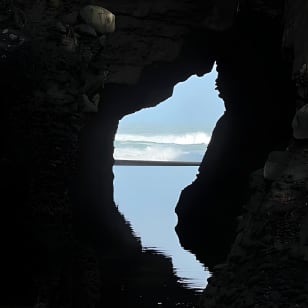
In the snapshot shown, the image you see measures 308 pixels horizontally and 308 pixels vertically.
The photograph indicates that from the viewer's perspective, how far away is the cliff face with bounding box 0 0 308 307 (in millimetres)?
5871

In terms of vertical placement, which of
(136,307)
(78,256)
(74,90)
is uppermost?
(74,90)

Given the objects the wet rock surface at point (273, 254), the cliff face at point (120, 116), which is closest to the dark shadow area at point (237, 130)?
the cliff face at point (120, 116)

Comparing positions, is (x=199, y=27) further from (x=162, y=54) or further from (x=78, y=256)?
(x=78, y=256)

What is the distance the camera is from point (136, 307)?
27.6ft

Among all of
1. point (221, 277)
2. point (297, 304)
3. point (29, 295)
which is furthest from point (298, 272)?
point (29, 295)

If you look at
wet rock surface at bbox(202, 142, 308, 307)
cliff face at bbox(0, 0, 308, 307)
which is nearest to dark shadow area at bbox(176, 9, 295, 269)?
cliff face at bbox(0, 0, 308, 307)

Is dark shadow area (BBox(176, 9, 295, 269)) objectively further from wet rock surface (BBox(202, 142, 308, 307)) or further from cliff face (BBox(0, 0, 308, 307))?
wet rock surface (BBox(202, 142, 308, 307))

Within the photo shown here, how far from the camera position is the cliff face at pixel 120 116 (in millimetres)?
5871

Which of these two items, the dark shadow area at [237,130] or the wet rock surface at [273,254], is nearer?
the wet rock surface at [273,254]

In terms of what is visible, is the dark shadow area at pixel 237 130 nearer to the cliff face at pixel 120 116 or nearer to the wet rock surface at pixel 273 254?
the cliff face at pixel 120 116

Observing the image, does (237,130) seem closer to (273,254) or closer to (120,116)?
(120,116)

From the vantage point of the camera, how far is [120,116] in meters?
15.0

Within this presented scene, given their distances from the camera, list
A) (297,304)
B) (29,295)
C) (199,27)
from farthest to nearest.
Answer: (199,27), (29,295), (297,304)

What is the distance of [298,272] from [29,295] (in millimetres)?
3253
